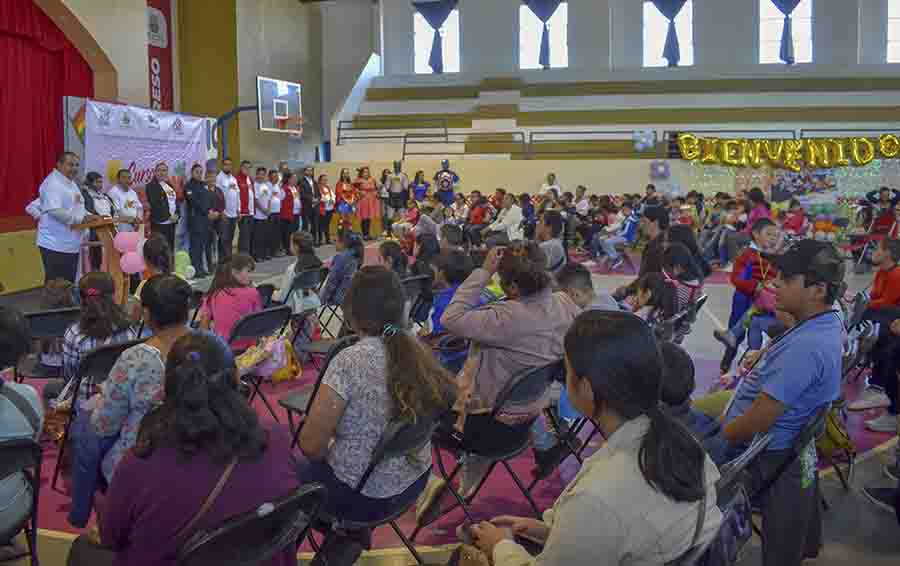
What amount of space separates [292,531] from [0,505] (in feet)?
3.87

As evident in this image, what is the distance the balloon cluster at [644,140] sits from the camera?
19266mm

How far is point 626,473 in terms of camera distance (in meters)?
1.49

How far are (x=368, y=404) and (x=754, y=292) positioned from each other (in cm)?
383

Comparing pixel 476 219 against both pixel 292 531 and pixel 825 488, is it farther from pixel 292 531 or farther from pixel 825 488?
pixel 292 531

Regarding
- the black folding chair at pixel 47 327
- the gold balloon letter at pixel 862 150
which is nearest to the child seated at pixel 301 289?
the black folding chair at pixel 47 327

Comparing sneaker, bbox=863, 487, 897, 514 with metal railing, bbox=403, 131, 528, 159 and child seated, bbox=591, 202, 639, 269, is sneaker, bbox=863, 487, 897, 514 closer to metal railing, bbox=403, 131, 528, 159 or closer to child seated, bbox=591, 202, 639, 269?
child seated, bbox=591, 202, 639, 269

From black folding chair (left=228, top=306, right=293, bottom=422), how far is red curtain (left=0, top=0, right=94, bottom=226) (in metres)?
7.63

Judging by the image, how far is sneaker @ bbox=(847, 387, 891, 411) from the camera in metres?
5.25

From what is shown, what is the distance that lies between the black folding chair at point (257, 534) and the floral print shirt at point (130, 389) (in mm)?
885

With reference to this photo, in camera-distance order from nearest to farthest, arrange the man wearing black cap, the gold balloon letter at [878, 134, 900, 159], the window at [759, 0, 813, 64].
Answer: the man wearing black cap < the gold balloon letter at [878, 134, 900, 159] < the window at [759, 0, 813, 64]

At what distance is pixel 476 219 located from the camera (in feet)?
44.9

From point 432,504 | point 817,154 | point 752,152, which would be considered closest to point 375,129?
point 752,152

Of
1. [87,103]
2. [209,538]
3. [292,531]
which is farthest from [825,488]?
[87,103]

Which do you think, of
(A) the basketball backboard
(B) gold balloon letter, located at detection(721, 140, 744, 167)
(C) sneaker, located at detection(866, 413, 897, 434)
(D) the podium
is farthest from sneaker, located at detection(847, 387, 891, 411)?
(B) gold balloon letter, located at detection(721, 140, 744, 167)
